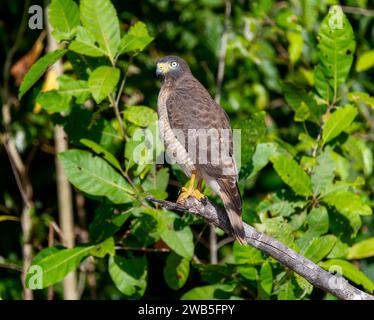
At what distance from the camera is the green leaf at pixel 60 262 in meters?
4.10

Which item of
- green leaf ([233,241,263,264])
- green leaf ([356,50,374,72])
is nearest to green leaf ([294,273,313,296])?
green leaf ([233,241,263,264])

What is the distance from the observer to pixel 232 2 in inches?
237

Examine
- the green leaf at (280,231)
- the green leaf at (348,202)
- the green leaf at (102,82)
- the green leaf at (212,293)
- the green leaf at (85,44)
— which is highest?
the green leaf at (85,44)

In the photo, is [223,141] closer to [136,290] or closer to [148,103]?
[136,290]

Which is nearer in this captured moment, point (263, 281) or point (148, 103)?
point (263, 281)

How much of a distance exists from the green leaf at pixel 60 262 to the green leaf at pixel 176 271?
1.59ft

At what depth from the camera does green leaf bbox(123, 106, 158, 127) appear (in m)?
4.36

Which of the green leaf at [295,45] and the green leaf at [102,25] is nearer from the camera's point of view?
the green leaf at [102,25]

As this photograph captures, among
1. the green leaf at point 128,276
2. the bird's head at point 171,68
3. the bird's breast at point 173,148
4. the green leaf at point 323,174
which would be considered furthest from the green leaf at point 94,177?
the green leaf at point 323,174

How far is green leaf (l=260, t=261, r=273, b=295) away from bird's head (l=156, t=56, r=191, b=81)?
1473 mm

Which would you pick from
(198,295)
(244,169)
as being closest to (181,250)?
(198,295)

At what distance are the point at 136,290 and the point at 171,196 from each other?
141cm

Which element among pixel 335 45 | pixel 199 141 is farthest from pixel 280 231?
pixel 335 45

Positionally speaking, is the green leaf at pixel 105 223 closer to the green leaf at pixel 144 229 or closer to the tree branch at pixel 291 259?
the green leaf at pixel 144 229
